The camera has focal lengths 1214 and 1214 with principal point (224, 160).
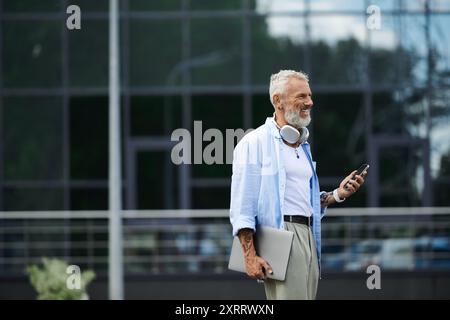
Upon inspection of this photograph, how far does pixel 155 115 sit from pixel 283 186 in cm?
1536

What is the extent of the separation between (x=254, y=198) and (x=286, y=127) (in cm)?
34

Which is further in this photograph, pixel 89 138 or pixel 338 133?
pixel 89 138

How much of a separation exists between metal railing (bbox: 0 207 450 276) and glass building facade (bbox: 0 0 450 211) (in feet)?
3.30

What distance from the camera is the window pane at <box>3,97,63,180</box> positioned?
67.4 feet

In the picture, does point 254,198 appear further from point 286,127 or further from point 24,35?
point 24,35

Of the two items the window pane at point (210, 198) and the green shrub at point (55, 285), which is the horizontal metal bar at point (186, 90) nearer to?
the window pane at point (210, 198)

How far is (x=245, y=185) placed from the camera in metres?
5.24

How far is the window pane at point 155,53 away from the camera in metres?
20.4

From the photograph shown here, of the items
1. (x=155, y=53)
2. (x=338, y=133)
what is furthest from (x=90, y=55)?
(x=338, y=133)

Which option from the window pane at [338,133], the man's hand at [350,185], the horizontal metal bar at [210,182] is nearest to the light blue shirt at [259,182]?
the man's hand at [350,185]

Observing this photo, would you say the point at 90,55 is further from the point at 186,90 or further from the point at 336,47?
the point at 336,47

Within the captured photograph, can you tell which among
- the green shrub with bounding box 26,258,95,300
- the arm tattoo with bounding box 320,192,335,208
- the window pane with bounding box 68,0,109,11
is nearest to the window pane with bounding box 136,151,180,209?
the window pane with bounding box 68,0,109,11

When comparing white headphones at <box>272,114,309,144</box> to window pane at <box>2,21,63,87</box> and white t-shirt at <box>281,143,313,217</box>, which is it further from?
window pane at <box>2,21,63,87</box>

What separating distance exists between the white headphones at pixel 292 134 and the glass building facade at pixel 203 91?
14.7m
